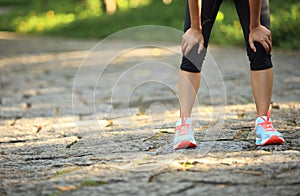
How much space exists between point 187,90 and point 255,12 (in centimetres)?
54

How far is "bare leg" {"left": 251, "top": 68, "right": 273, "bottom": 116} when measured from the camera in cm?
303

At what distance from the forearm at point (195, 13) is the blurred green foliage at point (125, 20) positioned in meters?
5.92

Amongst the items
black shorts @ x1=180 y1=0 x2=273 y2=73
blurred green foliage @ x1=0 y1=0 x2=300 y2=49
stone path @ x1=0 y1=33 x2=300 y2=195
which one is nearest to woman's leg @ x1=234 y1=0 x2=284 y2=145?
black shorts @ x1=180 y1=0 x2=273 y2=73

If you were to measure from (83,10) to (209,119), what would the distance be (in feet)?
49.2

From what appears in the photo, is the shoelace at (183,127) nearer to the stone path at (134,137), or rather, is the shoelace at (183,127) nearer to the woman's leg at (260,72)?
the stone path at (134,137)

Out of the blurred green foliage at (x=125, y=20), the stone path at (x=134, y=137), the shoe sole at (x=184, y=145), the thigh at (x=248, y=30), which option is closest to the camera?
the stone path at (x=134, y=137)

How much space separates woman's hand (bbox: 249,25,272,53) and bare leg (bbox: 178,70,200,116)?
1.11 ft

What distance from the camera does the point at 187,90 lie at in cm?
303

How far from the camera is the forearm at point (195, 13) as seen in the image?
2947 millimetres

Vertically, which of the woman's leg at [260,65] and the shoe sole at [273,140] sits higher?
the woman's leg at [260,65]

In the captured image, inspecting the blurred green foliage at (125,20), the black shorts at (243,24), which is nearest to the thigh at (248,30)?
the black shorts at (243,24)

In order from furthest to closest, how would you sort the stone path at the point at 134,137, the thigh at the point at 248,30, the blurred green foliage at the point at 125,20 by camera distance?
the blurred green foliage at the point at 125,20 < the thigh at the point at 248,30 < the stone path at the point at 134,137

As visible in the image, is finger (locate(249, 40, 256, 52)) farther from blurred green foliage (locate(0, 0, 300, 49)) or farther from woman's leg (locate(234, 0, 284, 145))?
blurred green foliage (locate(0, 0, 300, 49))

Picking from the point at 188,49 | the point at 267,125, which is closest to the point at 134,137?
the point at 188,49
